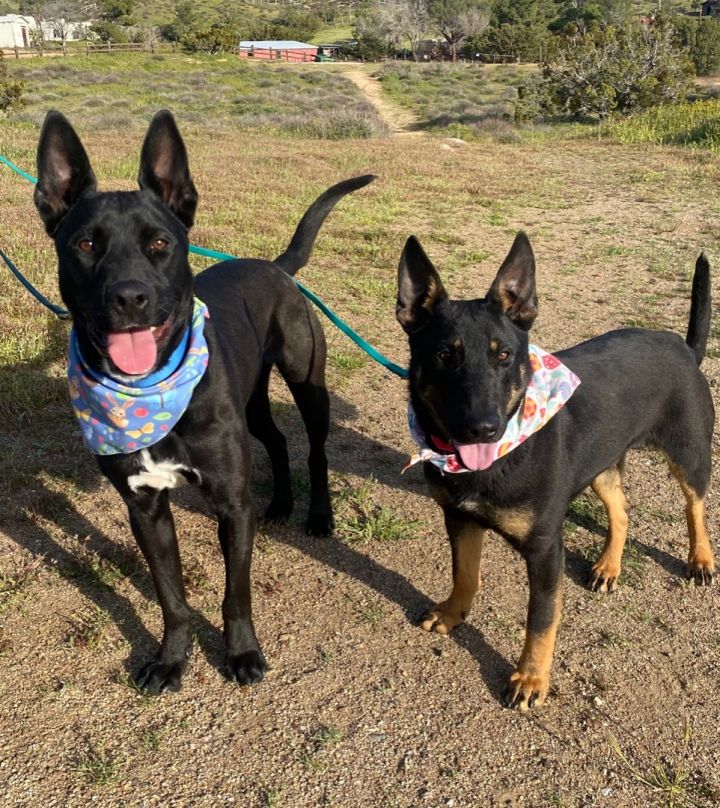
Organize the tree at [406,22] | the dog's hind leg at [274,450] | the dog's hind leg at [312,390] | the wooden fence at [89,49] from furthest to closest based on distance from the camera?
the tree at [406,22] → the wooden fence at [89,49] → the dog's hind leg at [274,450] → the dog's hind leg at [312,390]

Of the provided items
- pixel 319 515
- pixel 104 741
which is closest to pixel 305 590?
pixel 319 515

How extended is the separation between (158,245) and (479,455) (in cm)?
146

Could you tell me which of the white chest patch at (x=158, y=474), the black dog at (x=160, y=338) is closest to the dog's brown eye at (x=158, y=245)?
the black dog at (x=160, y=338)

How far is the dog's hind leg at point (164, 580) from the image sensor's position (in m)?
2.93

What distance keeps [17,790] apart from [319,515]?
6.56ft

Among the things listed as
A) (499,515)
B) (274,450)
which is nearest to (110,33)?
(274,450)

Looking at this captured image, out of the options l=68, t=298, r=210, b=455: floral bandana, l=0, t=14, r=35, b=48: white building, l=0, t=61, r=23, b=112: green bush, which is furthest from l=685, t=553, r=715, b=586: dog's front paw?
l=0, t=14, r=35, b=48: white building

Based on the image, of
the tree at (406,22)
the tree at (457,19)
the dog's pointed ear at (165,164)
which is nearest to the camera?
the dog's pointed ear at (165,164)

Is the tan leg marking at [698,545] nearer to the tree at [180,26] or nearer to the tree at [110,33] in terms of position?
the tree at [110,33]

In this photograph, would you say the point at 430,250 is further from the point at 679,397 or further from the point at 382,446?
the point at 679,397

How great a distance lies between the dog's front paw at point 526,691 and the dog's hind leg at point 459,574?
1.46 feet

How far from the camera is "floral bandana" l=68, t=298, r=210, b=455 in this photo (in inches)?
104

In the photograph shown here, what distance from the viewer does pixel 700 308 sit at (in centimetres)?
367

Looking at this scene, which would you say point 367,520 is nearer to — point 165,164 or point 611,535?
point 611,535
